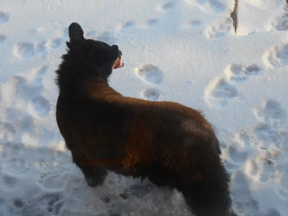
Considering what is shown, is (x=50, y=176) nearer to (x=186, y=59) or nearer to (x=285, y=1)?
(x=186, y=59)

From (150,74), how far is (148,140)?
257 cm

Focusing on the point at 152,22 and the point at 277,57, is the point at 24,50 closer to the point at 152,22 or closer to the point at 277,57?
the point at 152,22

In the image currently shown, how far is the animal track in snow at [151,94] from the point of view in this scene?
502 cm

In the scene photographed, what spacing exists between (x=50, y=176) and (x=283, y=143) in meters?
2.98

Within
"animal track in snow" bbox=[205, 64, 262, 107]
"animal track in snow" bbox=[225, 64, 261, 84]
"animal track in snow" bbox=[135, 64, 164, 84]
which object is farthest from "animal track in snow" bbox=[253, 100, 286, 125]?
"animal track in snow" bbox=[135, 64, 164, 84]

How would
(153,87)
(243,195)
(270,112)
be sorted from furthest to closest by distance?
(153,87) < (270,112) < (243,195)

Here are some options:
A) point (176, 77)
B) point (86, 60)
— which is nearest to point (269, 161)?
point (176, 77)

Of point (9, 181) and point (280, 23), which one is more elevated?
point (280, 23)

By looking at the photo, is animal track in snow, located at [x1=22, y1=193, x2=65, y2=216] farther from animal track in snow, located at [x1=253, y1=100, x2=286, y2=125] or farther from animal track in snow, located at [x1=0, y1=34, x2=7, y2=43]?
animal track in snow, located at [x1=0, y1=34, x2=7, y2=43]

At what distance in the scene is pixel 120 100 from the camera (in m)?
3.24

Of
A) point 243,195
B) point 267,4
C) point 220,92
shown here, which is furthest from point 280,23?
point 243,195

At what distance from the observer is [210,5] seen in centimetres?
620

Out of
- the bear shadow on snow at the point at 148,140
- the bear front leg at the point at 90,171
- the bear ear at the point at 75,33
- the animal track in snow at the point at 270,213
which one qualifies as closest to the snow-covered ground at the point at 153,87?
the animal track in snow at the point at 270,213

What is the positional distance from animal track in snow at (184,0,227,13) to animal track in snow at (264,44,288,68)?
1280 millimetres
